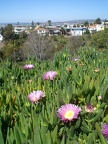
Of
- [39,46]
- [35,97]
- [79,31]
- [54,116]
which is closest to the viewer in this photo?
[54,116]

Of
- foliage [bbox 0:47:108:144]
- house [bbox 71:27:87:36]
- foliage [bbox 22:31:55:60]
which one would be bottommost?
house [bbox 71:27:87:36]

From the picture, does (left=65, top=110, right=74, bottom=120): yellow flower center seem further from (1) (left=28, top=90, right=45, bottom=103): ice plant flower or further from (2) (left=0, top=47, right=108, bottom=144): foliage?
(1) (left=28, top=90, right=45, bottom=103): ice plant flower

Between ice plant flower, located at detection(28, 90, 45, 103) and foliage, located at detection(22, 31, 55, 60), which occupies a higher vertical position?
ice plant flower, located at detection(28, 90, 45, 103)

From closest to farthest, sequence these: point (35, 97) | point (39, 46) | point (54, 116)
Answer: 1. point (54, 116)
2. point (35, 97)
3. point (39, 46)

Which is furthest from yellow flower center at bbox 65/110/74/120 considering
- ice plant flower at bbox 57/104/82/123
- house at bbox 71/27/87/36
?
house at bbox 71/27/87/36

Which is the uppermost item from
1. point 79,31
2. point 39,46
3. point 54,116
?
point 54,116

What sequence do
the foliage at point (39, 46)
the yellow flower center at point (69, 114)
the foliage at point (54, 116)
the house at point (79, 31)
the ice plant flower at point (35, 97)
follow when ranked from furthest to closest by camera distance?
1. the house at point (79, 31)
2. the foliage at point (39, 46)
3. the ice plant flower at point (35, 97)
4. the yellow flower center at point (69, 114)
5. the foliage at point (54, 116)

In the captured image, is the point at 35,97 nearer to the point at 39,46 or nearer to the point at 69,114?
the point at 69,114

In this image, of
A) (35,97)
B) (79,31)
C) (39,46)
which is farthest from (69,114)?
(79,31)

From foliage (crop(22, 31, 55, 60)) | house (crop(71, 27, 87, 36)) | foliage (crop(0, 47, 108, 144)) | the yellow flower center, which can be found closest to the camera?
foliage (crop(0, 47, 108, 144))

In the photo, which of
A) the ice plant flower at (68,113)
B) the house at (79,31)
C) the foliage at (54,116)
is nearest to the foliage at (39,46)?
the foliage at (54,116)

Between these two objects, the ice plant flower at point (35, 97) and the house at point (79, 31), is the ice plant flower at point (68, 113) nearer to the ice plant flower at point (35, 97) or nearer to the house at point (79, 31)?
the ice plant flower at point (35, 97)

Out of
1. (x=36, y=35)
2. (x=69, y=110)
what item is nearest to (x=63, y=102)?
(x=69, y=110)

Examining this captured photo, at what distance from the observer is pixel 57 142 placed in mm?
718
